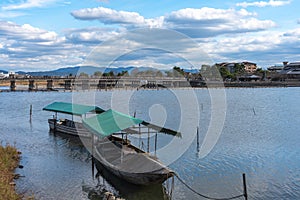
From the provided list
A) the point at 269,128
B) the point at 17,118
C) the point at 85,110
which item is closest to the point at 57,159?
the point at 85,110

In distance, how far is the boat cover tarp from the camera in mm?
24164


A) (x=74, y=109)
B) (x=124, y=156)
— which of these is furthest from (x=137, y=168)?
(x=74, y=109)

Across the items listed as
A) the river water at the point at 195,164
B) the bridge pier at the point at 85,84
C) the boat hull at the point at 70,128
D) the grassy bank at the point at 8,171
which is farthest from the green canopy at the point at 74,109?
the bridge pier at the point at 85,84

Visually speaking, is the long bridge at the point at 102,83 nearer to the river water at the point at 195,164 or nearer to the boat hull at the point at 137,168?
the river water at the point at 195,164

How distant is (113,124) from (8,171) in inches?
321

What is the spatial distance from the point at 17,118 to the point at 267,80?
6327 inches

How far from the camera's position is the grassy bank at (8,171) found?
59.4 ft

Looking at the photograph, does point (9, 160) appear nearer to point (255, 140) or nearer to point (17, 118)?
point (255, 140)

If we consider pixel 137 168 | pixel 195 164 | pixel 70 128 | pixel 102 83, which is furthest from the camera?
pixel 102 83

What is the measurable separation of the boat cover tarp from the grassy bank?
21.5 feet

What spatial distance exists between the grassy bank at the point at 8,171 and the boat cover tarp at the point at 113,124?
258 inches

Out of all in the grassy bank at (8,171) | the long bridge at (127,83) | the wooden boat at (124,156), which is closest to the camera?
the grassy bank at (8,171)

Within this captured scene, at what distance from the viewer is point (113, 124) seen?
2536 cm

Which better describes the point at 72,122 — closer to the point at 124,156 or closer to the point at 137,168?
the point at 124,156
